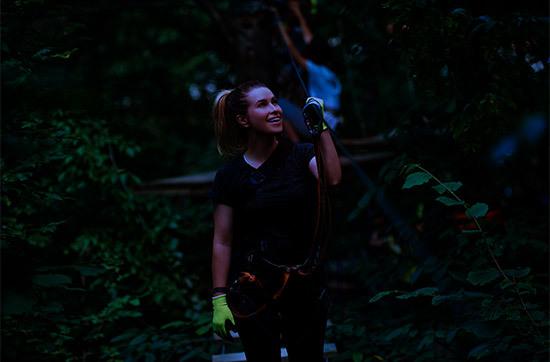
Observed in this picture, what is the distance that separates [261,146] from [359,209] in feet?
Result: 5.25

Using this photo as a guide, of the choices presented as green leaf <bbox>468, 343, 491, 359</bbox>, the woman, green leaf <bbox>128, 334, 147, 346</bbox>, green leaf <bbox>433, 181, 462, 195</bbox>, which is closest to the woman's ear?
the woman

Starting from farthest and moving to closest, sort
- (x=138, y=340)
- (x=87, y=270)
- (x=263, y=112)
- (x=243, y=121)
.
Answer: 1. (x=138, y=340)
2. (x=87, y=270)
3. (x=243, y=121)
4. (x=263, y=112)

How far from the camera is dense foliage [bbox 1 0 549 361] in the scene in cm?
341

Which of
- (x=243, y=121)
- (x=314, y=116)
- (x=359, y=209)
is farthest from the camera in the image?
(x=359, y=209)

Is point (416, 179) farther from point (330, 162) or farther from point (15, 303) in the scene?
point (15, 303)

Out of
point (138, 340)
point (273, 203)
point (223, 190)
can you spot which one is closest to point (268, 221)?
point (273, 203)

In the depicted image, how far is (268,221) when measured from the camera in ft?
10.2

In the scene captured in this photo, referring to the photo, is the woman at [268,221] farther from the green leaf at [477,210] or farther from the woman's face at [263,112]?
the green leaf at [477,210]

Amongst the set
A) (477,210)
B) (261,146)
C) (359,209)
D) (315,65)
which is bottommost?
(359,209)

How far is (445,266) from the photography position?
13.6 ft

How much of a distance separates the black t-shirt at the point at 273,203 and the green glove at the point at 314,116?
211 millimetres

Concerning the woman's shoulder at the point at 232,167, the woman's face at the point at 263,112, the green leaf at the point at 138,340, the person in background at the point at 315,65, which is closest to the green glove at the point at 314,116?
the woman's face at the point at 263,112

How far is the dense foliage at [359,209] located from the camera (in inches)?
134

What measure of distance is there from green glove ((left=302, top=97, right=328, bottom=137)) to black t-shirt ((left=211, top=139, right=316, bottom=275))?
8.3 inches
